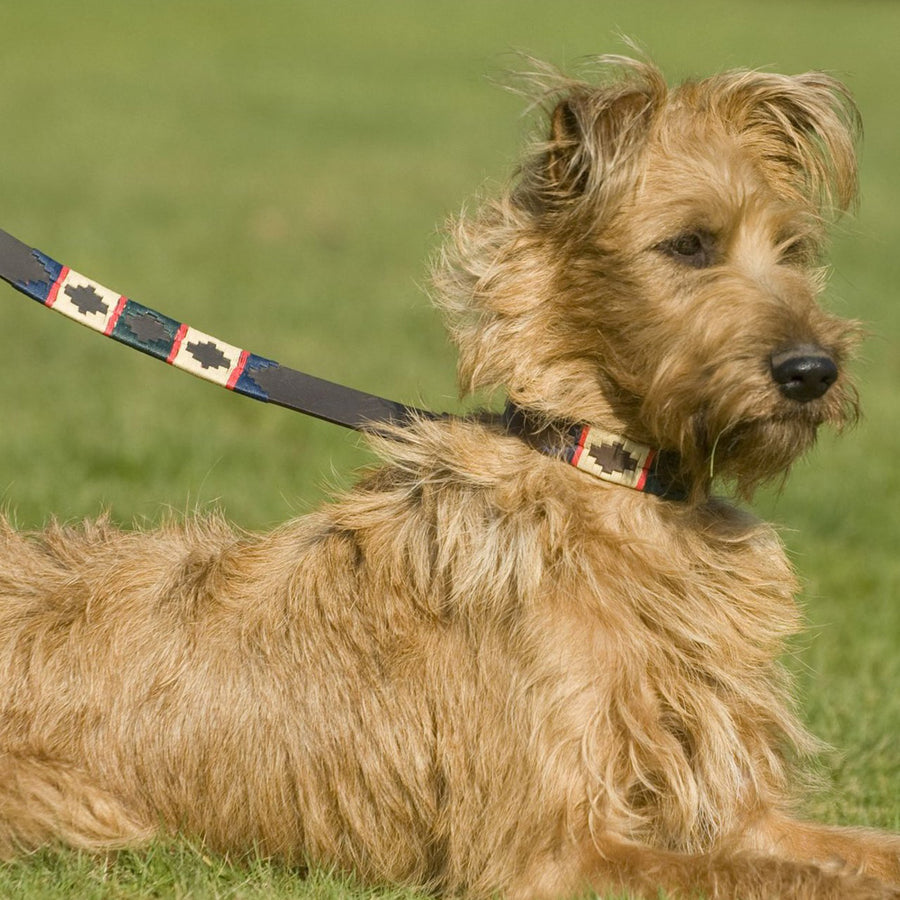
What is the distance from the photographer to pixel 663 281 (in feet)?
14.1

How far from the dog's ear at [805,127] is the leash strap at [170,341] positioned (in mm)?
1340

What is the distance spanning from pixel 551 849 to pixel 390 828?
21.1 inches

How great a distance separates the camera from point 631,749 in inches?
160

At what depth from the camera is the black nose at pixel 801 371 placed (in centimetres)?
401

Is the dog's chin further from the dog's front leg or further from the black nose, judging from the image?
the dog's front leg

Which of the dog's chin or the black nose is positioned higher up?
the black nose

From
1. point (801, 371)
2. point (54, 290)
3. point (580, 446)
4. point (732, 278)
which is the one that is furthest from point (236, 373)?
point (801, 371)

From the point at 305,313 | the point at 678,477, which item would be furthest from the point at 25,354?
the point at 678,477

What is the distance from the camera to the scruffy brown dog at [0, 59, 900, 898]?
408 centimetres

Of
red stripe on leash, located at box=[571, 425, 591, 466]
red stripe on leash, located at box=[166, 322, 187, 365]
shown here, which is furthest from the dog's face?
red stripe on leash, located at box=[166, 322, 187, 365]

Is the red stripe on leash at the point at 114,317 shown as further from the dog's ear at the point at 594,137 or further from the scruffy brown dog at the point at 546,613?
the dog's ear at the point at 594,137

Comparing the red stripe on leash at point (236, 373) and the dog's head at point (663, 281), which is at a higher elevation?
the dog's head at point (663, 281)

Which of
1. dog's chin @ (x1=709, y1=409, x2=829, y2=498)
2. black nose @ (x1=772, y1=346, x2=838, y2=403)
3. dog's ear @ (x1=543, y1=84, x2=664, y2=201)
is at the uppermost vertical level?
dog's ear @ (x1=543, y1=84, x2=664, y2=201)

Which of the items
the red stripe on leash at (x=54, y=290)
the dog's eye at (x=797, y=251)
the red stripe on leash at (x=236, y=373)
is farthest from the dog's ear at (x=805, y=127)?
the red stripe on leash at (x=54, y=290)
